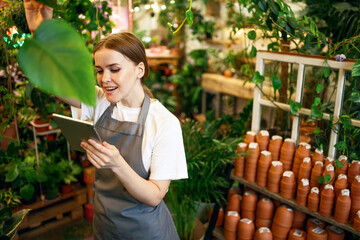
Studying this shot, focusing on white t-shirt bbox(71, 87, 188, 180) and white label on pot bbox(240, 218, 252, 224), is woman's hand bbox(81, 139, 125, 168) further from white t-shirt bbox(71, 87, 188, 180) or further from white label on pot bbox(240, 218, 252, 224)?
white label on pot bbox(240, 218, 252, 224)

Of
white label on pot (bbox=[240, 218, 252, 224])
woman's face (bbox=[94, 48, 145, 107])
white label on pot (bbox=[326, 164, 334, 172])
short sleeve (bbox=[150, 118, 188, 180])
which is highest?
woman's face (bbox=[94, 48, 145, 107])

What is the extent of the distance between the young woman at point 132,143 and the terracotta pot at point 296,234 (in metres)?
0.81

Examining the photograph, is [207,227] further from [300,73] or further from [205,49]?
[205,49]

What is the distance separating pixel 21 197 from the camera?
2.34 m

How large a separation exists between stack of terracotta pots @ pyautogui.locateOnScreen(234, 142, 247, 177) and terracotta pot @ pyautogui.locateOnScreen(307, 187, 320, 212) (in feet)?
1.52

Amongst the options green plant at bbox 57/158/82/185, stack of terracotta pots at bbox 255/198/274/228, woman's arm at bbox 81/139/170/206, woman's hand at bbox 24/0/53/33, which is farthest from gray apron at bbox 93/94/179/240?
green plant at bbox 57/158/82/185

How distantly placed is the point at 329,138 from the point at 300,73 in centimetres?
45

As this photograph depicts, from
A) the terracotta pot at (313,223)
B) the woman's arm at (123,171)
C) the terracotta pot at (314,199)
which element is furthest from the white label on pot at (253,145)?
the woman's arm at (123,171)

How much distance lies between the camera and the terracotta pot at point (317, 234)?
1.76 m

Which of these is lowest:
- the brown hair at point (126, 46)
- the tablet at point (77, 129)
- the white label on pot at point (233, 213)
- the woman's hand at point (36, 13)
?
the white label on pot at point (233, 213)

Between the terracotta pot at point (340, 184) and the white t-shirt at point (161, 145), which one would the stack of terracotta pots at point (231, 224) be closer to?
the terracotta pot at point (340, 184)

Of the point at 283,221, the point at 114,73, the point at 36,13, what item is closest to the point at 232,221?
the point at 283,221

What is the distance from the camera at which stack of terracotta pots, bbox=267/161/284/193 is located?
1901mm

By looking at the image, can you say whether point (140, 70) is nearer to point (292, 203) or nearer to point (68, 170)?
point (292, 203)
